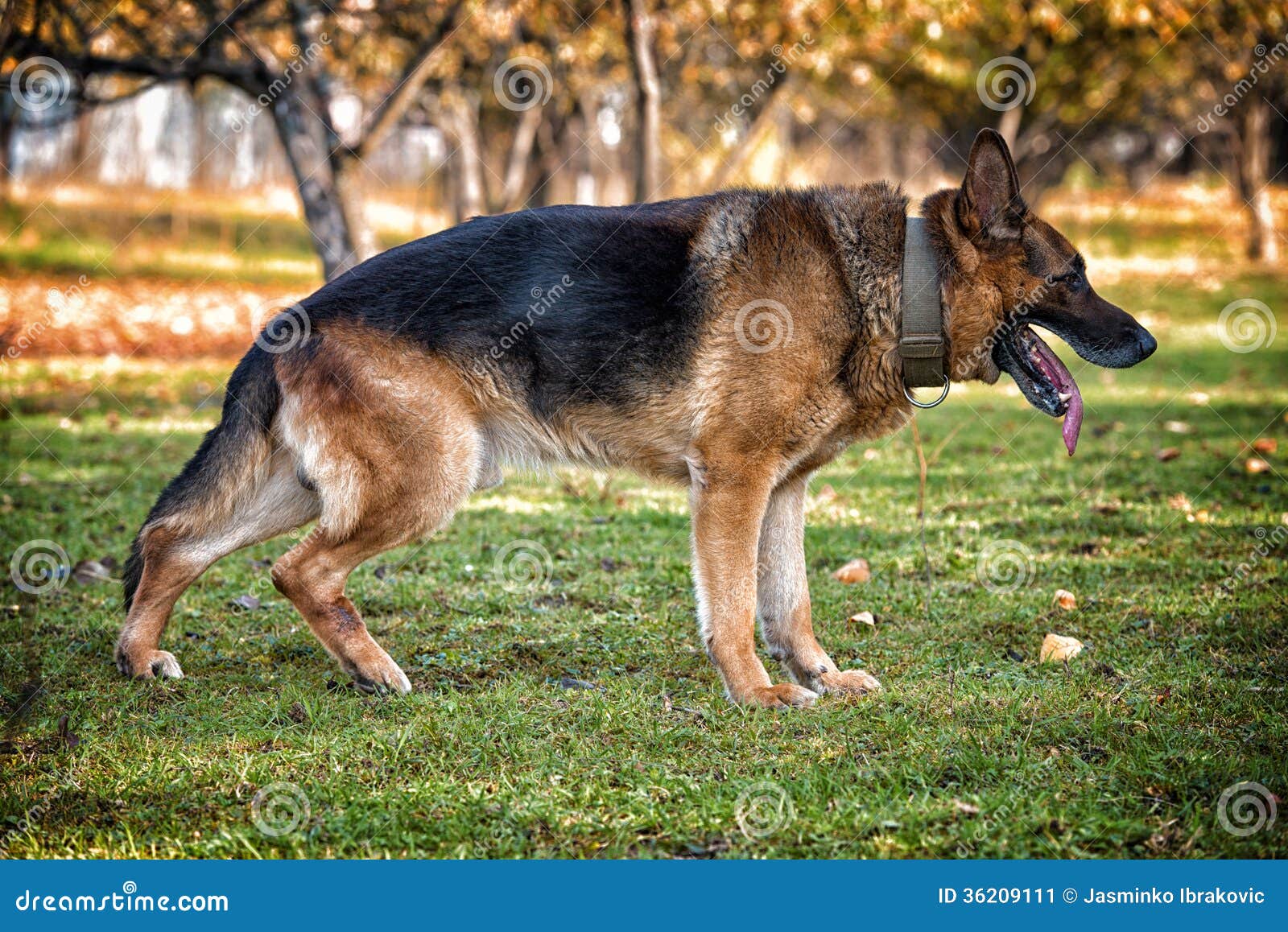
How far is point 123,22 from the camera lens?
1280 cm

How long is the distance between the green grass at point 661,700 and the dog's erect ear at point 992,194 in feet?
6.22

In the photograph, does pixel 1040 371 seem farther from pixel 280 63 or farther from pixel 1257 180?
pixel 1257 180

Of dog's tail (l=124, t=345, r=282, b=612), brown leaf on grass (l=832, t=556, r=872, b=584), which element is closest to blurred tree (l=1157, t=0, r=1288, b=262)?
brown leaf on grass (l=832, t=556, r=872, b=584)

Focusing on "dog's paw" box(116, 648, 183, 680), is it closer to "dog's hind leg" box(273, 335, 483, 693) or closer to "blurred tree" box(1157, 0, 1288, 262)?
"dog's hind leg" box(273, 335, 483, 693)

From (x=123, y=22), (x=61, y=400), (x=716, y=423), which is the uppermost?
(x=123, y=22)

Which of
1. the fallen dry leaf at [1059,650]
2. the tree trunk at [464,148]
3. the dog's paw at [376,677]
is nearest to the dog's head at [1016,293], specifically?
the fallen dry leaf at [1059,650]

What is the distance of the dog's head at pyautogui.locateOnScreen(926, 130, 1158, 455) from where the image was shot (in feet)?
15.4

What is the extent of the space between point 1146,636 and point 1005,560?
51.1 inches

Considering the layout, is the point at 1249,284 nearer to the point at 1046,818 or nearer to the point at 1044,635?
the point at 1044,635

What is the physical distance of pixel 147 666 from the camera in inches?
193

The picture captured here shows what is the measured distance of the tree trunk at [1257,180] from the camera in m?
25.7

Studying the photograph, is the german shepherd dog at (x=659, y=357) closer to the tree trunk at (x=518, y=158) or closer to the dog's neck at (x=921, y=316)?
the dog's neck at (x=921, y=316)

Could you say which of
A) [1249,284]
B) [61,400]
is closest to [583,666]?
[61,400]

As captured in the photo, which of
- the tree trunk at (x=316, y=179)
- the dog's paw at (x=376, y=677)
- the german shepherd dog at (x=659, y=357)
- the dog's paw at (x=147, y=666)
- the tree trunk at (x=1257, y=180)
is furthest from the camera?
the tree trunk at (x=1257, y=180)
